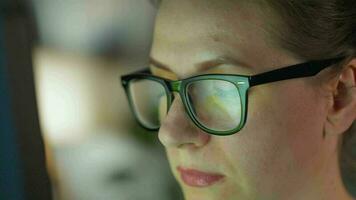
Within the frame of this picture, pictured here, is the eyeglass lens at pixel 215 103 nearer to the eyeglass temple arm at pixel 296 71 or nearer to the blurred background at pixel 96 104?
the eyeglass temple arm at pixel 296 71

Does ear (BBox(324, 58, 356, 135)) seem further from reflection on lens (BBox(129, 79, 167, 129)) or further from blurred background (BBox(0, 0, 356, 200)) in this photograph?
blurred background (BBox(0, 0, 356, 200))

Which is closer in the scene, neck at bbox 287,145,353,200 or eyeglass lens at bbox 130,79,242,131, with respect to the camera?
eyeglass lens at bbox 130,79,242,131

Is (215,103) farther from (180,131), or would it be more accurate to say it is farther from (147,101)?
(147,101)

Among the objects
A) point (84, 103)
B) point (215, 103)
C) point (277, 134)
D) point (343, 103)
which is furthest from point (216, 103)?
point (84, 103)

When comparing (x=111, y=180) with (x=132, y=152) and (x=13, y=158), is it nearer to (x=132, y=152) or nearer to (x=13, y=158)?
(x=132, y=152)

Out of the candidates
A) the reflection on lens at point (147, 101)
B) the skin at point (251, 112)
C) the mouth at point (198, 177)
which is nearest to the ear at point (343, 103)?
the skin at point (251, 112)

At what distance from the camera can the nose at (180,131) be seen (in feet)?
3.64

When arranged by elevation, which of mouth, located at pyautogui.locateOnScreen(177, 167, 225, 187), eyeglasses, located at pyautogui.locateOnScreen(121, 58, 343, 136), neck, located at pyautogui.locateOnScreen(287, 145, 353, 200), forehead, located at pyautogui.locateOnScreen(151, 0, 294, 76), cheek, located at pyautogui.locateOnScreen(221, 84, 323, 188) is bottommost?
neck, located at pyautogui.locateOnScreen(287, 145, 353, 200)

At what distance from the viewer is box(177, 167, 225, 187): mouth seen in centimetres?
115

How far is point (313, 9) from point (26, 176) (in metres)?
0.81

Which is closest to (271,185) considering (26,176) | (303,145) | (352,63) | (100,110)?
(303,145)

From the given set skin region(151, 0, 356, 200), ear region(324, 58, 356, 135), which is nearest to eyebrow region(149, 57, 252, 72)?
skin region(151, 0, 356, 200)

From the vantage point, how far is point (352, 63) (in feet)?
3.60

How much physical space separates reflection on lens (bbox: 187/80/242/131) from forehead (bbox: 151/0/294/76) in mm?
47
